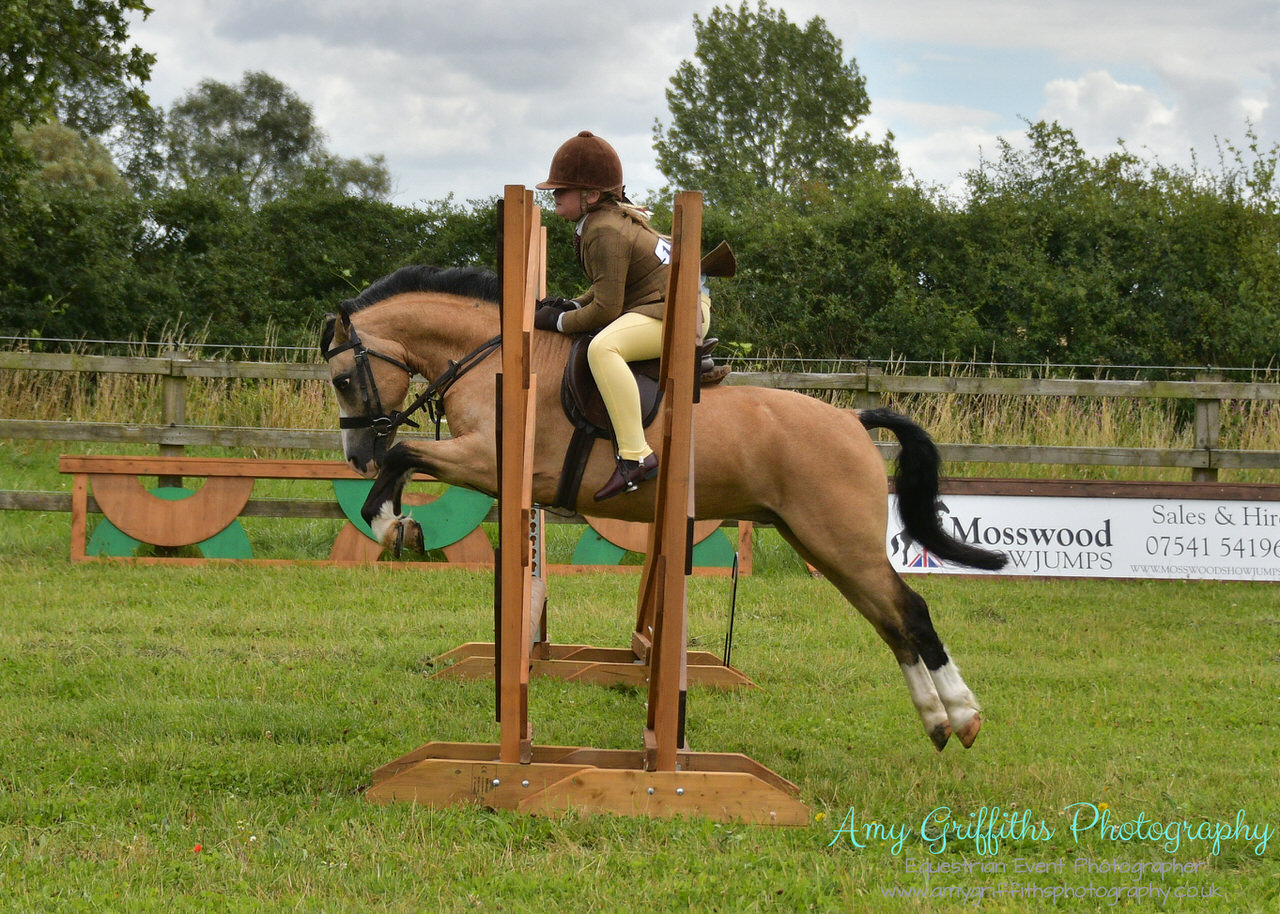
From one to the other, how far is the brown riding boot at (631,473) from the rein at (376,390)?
84cm

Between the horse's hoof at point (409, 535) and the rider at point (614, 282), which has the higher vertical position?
the rider at point (614, 282)

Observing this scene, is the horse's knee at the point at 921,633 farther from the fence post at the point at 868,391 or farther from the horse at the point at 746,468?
the fence post at the point at 868,391

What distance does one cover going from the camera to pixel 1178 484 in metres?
8.66

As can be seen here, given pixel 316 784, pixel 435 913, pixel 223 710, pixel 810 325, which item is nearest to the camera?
pixel 435 913

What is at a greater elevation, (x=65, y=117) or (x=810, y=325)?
(x=65, y=117)

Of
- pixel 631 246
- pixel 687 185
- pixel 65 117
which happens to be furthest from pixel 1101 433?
pixel 65 117

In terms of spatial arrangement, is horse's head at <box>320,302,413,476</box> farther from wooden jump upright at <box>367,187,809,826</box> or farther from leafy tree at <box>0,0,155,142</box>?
leafy tree at <box>0,0,155,142</box>

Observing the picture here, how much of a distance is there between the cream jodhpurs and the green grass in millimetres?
1395

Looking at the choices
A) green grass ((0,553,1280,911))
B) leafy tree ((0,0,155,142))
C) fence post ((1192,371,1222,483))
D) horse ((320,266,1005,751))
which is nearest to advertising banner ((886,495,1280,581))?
green grass ((0,553,1280,911))

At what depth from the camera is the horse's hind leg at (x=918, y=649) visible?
180 inches

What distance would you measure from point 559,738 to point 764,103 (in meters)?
33.2

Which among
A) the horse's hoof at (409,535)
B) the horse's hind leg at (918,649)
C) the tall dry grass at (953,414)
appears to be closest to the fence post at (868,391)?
the tall dry grass at (953,414)

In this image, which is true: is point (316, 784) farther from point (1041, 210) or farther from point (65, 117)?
point (65, 117)

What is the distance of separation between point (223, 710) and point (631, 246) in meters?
2.78
